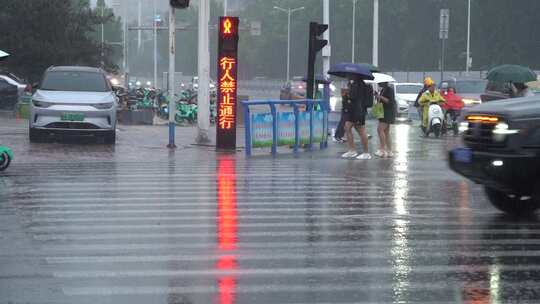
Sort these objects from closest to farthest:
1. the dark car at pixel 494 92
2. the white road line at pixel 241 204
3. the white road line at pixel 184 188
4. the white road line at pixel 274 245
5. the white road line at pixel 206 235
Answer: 1. the white road line at pixel 274 245
2. the white road line at pixel 206 235
3. the white road line at pixel 241 204
4. the white road line at pixel 184 188
5. the dark car at pixel 494 92

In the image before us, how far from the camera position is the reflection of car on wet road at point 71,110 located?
2348 cm

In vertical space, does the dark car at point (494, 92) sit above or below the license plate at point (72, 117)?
above

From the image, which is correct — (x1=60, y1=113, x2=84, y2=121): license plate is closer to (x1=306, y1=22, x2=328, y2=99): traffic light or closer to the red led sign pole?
the red led sign pole

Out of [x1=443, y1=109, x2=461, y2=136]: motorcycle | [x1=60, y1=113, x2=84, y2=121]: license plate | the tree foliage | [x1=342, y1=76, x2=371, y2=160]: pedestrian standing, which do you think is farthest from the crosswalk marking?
the tree foliage

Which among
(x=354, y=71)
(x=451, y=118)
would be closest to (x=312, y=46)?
(x=354, y=71)

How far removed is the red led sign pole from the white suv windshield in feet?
10.2

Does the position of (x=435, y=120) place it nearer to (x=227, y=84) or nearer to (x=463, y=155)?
(x=227, y=84)

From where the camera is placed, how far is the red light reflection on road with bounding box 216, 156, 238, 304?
331 inches

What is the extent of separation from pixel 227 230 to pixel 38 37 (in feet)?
97.9

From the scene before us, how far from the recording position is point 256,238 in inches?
430

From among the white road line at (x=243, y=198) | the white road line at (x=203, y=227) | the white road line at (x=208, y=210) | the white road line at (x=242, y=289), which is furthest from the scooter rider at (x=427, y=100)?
the white road line at (x=242, y=289)

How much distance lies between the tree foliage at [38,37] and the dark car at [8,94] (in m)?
0.64

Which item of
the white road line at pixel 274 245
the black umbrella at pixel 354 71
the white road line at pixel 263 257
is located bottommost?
the white road line at pixel 274 245

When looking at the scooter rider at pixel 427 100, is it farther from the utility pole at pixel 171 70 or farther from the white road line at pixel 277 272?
the white road line at pixel 277 272
